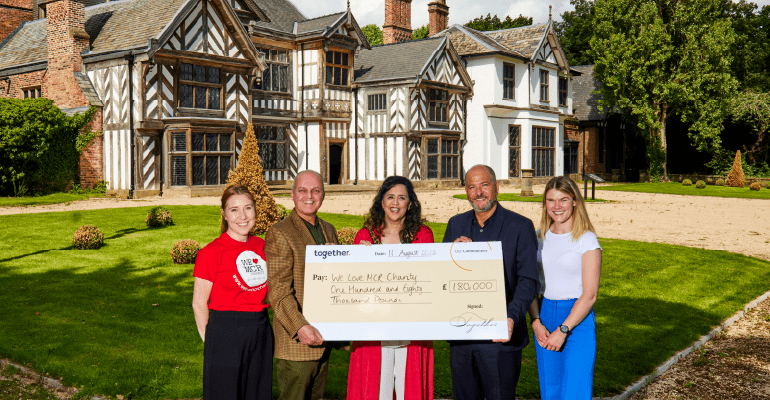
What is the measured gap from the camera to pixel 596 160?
42.5 metres

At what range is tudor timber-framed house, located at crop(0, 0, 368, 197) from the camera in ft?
70.7

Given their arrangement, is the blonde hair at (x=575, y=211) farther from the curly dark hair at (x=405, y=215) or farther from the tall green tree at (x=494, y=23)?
the tall green tree at (x=494, y=23)

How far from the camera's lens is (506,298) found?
3975 mm

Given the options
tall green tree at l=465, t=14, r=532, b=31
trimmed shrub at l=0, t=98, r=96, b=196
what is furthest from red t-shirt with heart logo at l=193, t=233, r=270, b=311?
tall green tree at l=465, t=14, r=532, b=31

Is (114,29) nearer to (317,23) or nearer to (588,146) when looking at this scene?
(317,23)

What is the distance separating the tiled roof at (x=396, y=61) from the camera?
2945 cm

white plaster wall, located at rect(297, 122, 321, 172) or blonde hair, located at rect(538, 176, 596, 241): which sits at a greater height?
white plaster wall, located at rect(297, 122, 321, 172)

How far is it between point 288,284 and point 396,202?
2.94 feet

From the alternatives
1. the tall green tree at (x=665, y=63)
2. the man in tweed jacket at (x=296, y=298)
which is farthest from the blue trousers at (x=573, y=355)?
the tall green tree at (x=665, y=63)

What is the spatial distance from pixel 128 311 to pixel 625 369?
6.15m

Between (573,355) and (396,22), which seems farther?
(396,22)

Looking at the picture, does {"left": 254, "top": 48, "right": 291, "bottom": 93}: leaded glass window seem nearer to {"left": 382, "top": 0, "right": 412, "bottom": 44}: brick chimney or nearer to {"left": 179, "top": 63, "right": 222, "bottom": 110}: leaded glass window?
{"left": 179, "top": 63, "right": 222, "bottom": 110}: leaded glass window

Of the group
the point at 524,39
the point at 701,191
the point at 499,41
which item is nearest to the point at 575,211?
the point at 701,191

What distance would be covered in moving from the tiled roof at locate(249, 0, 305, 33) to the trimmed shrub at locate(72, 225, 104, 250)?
16.9 metres
